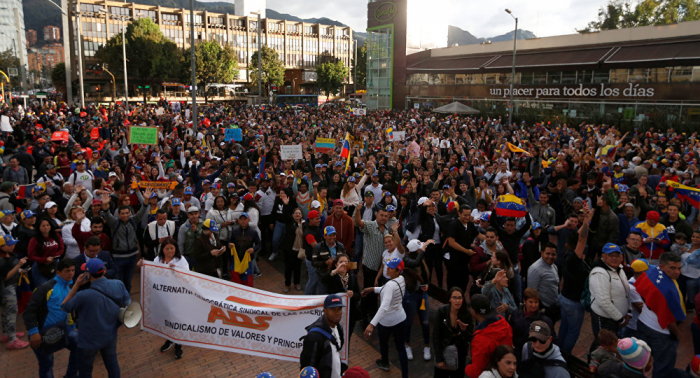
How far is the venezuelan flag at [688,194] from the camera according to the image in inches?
337

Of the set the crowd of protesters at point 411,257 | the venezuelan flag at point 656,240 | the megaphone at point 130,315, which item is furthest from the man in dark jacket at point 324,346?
the venezuelan flag at point 656,240

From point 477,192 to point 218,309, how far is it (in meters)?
6.28

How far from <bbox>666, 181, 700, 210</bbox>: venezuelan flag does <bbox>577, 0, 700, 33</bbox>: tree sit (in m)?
48.6

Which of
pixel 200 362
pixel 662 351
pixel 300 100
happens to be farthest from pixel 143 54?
pixel 662 351

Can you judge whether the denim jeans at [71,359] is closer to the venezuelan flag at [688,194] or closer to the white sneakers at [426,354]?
the white sneakers at [426,354]

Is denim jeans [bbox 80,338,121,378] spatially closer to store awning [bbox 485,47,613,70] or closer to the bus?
store awning [bbox 485,47,613,70]

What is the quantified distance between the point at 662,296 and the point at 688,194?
5.02 metres

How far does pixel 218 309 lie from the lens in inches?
217

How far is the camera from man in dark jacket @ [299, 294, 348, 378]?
386cm

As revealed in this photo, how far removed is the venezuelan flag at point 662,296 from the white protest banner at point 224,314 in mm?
3336

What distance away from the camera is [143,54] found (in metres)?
67.4

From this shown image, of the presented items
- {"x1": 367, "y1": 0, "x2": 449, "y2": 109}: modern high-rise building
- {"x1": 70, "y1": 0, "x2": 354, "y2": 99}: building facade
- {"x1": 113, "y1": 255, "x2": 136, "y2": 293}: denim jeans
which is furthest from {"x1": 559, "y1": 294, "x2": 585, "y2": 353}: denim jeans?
{"x1": 70, "y1": 0, "x2": 354, "y2": 99}: building facade

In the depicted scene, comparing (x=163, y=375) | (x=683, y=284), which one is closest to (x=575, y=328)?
(x=683, y=284)

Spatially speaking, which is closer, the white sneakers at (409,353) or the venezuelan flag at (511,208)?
the white sneakers at (409,353)
